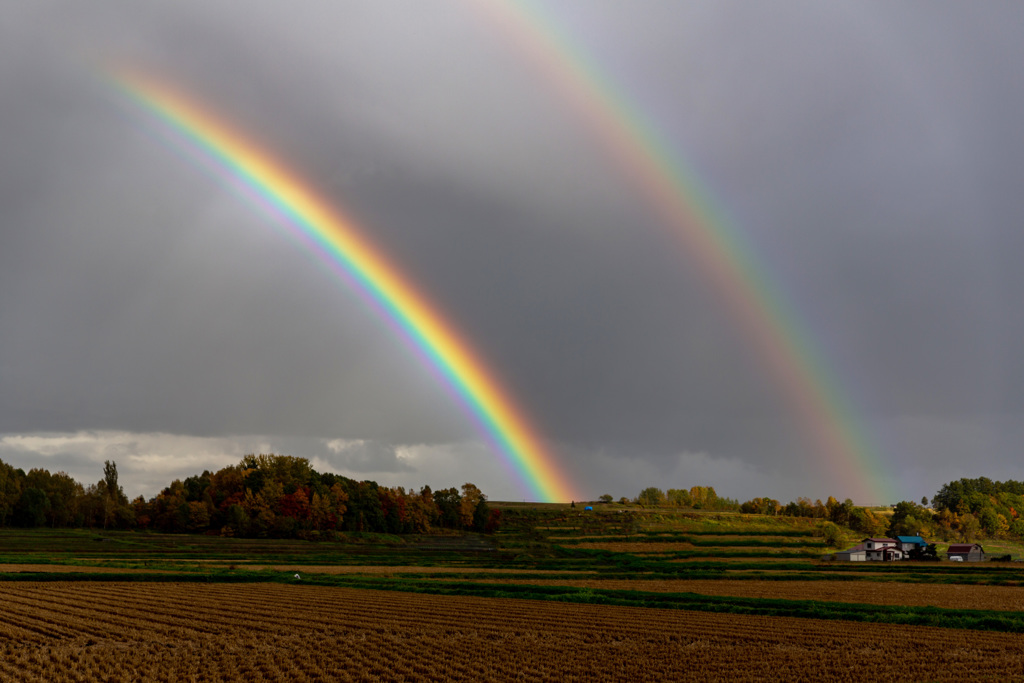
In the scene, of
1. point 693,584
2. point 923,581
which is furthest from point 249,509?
point 923,581

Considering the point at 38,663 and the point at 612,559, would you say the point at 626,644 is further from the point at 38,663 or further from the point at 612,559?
the point at 612,559

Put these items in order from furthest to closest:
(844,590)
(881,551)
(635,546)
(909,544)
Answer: (909,544)
(881,551)
(635,546)
(844,590)

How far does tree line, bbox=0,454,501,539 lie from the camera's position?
492ft

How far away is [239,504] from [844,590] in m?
123

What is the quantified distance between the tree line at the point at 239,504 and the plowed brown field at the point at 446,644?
108 m

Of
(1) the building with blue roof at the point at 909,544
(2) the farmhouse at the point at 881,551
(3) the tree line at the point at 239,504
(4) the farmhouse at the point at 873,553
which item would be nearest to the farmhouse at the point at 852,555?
(4) the farmhouse at the point at 873,553

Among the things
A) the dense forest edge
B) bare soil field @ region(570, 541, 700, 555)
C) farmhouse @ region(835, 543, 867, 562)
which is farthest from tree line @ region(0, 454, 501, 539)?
farmhouse @ region(835, 543, 867, 562)

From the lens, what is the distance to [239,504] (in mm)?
153500

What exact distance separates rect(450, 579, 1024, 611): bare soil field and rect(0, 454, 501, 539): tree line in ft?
315

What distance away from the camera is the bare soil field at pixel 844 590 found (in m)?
53.5

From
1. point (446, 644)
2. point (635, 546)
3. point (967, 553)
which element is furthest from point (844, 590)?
point (967, 553)

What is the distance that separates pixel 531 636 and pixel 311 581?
33.6m

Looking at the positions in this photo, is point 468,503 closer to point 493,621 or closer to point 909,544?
point 909,544

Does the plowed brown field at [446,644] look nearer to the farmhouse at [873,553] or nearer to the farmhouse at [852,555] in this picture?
the farmhouse at [852,555]
